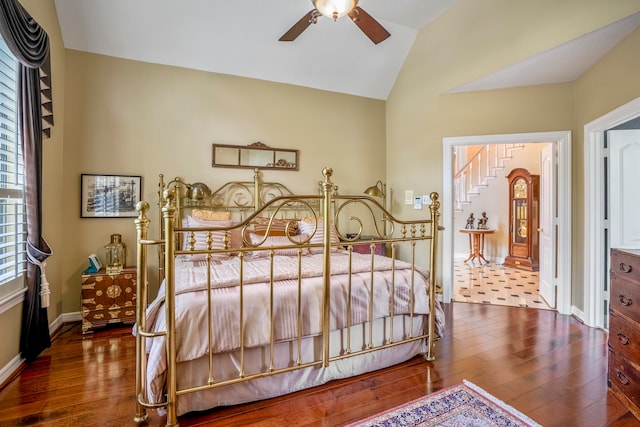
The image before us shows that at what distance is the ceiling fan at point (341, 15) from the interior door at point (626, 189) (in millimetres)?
2501

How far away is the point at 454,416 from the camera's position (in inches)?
69.2

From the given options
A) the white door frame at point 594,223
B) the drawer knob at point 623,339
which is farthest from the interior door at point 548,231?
the drawer knob at point 623,339

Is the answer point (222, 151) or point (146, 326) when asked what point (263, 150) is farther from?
point (146, 326)

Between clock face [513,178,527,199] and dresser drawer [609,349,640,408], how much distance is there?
16.0 ft

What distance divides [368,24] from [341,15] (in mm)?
489

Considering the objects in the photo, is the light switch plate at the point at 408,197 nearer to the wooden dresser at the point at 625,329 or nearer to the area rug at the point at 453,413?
the wooden dresser at the point at 625,329

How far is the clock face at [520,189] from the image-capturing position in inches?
243

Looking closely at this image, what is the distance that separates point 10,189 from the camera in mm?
2209

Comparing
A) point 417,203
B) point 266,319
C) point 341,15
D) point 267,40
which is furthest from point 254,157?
point 266,319

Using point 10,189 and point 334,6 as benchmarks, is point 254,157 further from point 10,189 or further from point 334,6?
point 10,189

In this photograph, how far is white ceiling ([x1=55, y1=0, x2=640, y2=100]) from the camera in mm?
3047

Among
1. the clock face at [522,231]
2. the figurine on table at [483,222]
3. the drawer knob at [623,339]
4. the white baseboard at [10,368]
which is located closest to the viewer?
the drawer knob at [623,339]

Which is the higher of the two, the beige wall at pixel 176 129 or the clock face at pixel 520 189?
the beige wall at pixel 176 129

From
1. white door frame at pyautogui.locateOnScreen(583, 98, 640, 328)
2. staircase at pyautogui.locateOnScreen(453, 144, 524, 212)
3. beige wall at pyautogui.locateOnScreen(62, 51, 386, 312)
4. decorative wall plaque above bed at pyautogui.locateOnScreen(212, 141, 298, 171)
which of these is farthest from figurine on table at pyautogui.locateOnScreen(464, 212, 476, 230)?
decorative wall plaque above bed at pyautogui.locateOnScreen(212, 141, 298, 171)
